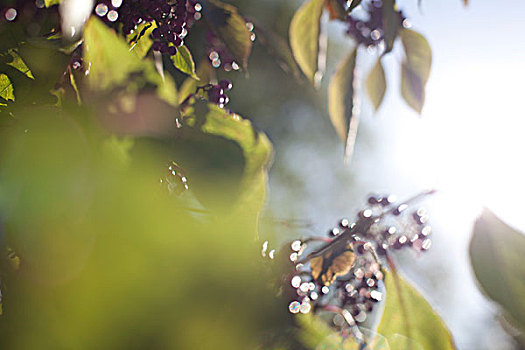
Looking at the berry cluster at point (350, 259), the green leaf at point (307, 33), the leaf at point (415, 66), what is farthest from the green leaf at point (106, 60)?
the leaf at point (415, 66)

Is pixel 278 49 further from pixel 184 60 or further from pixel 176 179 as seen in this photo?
pixel 176 179

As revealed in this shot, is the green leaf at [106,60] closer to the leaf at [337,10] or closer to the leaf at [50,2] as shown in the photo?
the leaf at [50,2]

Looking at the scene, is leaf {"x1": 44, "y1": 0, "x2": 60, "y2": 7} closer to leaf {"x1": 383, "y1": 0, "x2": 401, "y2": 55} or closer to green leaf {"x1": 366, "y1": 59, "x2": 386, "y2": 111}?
leaf {"x1": 383, "y1": 0, "x2": 401, "y2": 55}

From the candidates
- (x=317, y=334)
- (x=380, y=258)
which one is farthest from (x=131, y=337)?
(x=380, y=258)

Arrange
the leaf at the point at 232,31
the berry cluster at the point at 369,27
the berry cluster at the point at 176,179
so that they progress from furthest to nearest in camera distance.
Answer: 1. the berry cluster at the point at 369,27
2. the leaf at the point at 232,31
3. the berry cluster at the point at 176,179

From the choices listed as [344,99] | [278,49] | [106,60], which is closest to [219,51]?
[278,49]

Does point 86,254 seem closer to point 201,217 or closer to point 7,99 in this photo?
point 201,217

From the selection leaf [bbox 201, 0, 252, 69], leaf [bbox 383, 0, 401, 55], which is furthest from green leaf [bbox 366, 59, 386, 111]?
leaf [bbox 201, 0, 252, 69]
